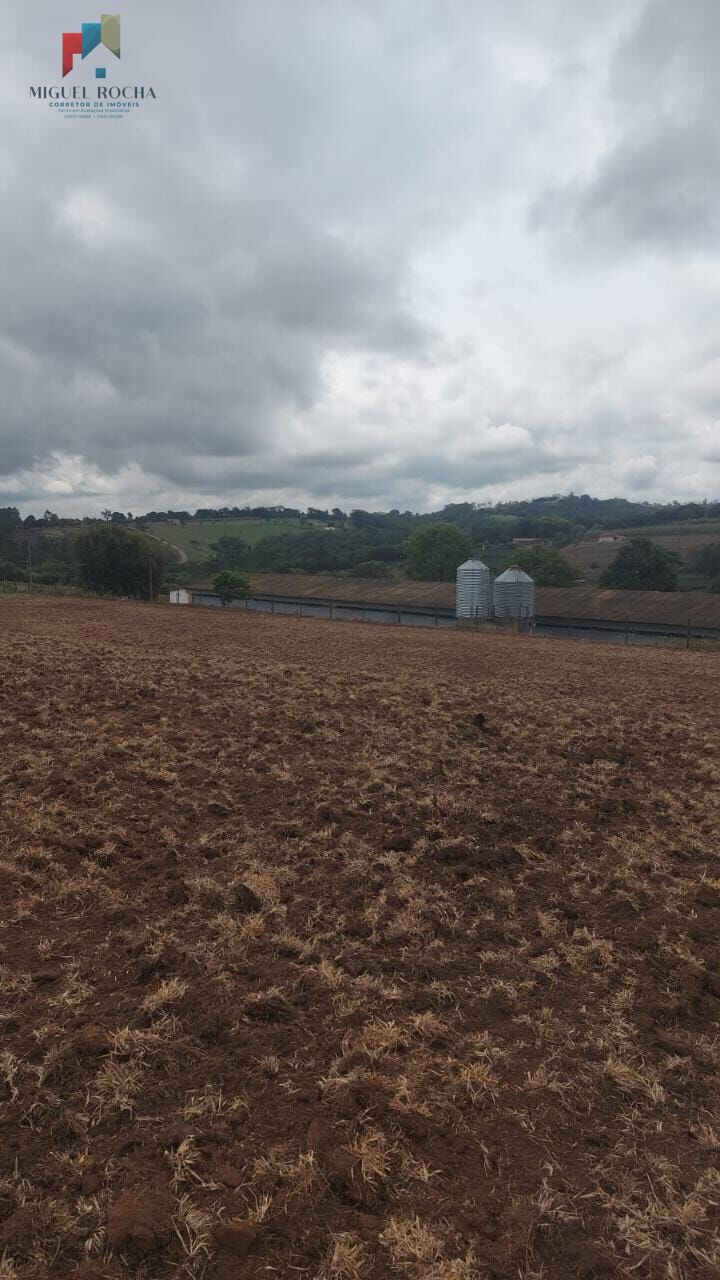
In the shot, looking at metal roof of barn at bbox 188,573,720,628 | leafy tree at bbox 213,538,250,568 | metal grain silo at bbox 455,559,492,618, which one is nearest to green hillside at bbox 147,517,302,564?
leafy tree at bbox 213,538,250,568

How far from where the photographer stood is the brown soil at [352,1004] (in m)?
3.11

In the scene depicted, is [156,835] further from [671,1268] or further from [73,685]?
[73,685]

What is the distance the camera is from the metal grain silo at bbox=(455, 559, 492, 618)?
4559 cm

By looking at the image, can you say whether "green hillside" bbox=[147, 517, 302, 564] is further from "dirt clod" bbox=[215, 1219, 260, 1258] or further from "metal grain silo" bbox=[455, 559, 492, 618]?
"dirt clod" bbox=[215, 1219, 260, 1258]

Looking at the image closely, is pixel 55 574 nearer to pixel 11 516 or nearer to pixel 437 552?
pixel 437 552

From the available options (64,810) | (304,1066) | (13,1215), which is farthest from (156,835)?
(13,1215)

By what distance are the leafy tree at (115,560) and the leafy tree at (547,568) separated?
43.0 m

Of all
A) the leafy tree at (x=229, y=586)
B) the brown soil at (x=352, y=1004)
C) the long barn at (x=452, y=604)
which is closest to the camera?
the brown soil at (x=352, y=1004)

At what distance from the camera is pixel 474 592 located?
150 ft

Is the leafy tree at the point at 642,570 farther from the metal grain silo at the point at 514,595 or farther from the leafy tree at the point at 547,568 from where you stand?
the metal grain silo at the point at 514,595

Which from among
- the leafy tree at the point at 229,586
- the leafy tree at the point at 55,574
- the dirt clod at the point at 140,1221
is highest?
the leafy tree at the point at 55,574

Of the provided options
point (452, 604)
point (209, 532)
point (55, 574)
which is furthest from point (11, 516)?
point (452, 604)

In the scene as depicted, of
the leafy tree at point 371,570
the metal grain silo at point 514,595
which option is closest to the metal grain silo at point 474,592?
the metal grain silo at point 514,595

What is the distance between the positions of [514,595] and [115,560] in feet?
122
